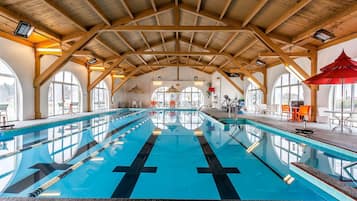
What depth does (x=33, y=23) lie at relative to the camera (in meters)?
6.41

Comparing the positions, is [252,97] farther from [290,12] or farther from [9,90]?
[9,90]

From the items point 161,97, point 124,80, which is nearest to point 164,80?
point 161,97

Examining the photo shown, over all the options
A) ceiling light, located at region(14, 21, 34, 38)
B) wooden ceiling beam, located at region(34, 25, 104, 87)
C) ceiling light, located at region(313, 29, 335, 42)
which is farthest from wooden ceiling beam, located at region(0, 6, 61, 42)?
ceiling light, located at region(313, 29, 335, 42)

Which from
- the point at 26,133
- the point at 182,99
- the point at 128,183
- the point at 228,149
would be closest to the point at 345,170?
the point at 228,149

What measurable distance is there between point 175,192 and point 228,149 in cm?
247

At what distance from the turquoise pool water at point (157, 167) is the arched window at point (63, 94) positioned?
15.0 feet

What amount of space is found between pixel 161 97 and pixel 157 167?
1678 cm

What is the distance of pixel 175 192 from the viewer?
2643 mm

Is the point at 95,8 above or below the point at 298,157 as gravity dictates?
above

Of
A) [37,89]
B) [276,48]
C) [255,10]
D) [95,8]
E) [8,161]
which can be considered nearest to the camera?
[8,161]

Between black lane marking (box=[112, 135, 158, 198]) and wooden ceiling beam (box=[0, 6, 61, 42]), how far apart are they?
480 cm

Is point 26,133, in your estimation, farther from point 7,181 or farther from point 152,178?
point 152,178

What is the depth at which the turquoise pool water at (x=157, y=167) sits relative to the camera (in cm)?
264

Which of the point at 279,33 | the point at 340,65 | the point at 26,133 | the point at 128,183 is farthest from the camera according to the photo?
the point at 279,33
